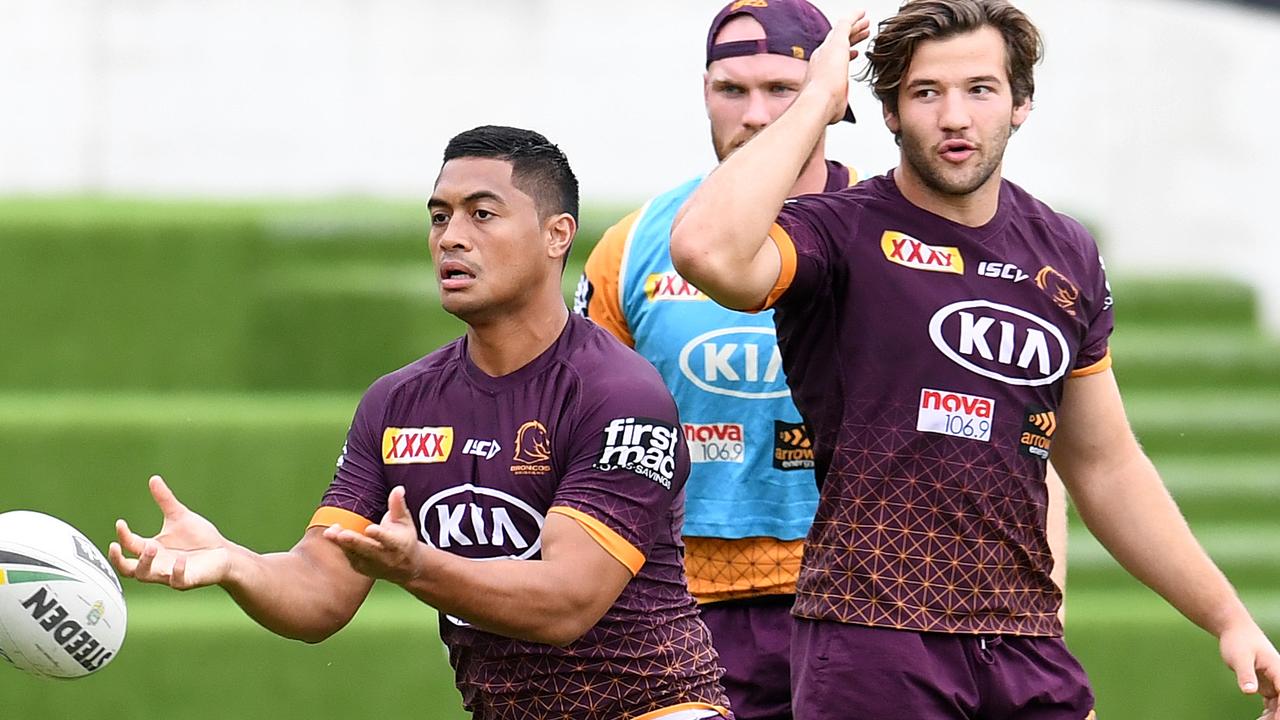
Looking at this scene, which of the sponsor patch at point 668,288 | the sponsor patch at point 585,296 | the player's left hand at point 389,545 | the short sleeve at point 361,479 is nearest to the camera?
the player's left hand at point 389,545

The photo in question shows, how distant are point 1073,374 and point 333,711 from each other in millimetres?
4074

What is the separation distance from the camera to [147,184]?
870 centimetres

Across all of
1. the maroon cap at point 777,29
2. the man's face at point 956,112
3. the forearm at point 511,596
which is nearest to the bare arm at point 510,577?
the forearm at point 511,596

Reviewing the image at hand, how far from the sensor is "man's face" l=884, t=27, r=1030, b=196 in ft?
11.2

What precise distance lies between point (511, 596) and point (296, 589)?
446mm

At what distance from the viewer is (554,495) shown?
3.45 metres

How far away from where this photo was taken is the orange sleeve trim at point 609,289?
173 inches

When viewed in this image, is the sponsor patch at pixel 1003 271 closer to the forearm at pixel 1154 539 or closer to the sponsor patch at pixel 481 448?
the forearm at pixel 1154 539

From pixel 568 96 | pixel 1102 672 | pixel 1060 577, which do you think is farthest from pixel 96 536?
pixel 1060 577

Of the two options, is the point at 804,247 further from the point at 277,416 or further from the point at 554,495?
the point at 277,416

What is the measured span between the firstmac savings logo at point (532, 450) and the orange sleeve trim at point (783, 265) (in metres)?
0.47

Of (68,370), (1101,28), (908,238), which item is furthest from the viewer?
(1101,28)

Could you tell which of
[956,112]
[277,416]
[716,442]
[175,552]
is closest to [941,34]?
[956,112]

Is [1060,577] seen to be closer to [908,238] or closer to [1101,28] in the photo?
[908,238]
